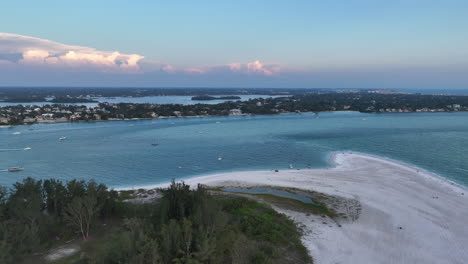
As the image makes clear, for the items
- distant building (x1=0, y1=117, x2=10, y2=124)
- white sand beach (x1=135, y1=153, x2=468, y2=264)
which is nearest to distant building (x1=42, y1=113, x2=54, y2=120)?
distant building (x1=0, y1=117, x2=10, y2=124)

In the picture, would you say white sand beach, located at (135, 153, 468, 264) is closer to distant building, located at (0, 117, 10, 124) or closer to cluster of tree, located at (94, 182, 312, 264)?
cluster of tree, located at (94, 182, 312, 264)

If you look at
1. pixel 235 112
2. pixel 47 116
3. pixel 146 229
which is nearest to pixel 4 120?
pixel 47 116

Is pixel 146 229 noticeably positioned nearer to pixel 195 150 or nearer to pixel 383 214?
pixel 383 214

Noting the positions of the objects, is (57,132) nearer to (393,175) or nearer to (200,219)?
(200,219)

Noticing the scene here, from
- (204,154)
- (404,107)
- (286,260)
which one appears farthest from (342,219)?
(404,107)

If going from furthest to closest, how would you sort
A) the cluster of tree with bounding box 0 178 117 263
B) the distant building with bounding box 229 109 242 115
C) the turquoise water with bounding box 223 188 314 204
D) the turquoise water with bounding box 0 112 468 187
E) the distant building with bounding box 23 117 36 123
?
the distant building with bounding box 229 109 242 115, the distant building with bounding box 23 117 36 123, the turquoise water with bounding box 0 112 468 187, the turquoise water with bounding box 223 188 314 204, the cluster of tree with bounding box 0 178 117 263

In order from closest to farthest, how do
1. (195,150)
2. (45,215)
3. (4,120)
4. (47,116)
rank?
(45,215)
(195,150)
(4,120)
(47,116)

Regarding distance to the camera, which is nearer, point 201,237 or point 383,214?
point 201,237
